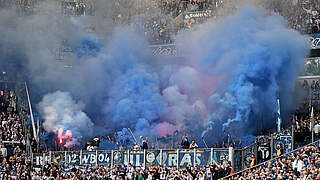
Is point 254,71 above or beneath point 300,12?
beneath

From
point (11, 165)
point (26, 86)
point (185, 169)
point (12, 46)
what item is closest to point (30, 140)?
point (11, 165)

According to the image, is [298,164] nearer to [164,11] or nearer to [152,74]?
[152,74]

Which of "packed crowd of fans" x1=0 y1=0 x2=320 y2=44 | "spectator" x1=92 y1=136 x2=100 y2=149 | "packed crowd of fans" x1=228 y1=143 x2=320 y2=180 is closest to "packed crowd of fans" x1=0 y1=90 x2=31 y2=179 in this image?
"spectator" x1=92 y1=136 x2=100 y2=149

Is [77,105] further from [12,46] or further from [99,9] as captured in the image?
[99,9]

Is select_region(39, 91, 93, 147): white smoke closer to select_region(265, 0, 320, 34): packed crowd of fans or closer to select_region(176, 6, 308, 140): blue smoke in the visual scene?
select_region(176, 6, 308, 140): blue smoke

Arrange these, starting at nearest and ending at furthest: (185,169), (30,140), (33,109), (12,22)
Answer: (185,169), (30,140), (33,109), (12,22)

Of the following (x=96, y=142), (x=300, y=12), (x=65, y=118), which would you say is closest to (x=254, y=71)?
(x=300, y=12)

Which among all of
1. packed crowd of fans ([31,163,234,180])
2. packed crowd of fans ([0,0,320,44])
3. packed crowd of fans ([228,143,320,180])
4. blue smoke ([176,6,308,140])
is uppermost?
packed crowd of fans ([0,0,320,44])

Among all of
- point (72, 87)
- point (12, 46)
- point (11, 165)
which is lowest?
point (11, 165)

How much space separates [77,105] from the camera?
113 feet

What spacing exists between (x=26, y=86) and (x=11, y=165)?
6129mm

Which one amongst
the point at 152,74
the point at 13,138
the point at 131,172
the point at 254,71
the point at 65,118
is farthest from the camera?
the point at 152,74

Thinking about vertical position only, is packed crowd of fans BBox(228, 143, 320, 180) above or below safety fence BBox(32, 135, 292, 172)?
above

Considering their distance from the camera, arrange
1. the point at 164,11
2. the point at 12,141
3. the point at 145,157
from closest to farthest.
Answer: the point at 145,157, the point at 12,141, the point at 164,11
